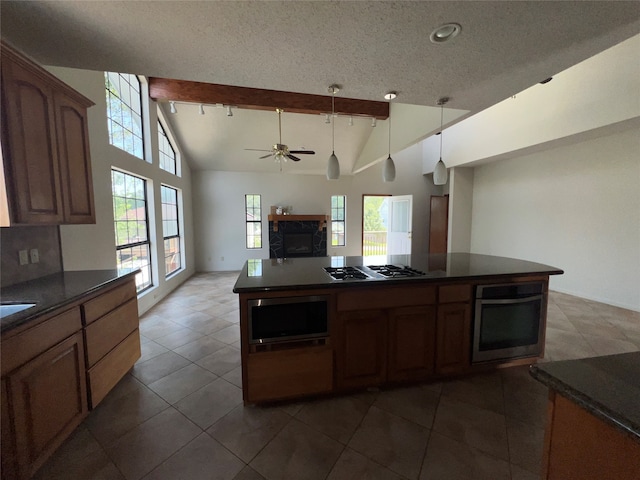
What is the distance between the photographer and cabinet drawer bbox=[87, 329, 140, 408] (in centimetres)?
170

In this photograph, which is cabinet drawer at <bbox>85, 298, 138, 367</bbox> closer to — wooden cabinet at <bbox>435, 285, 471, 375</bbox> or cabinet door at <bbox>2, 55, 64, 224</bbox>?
cabinet door at <bbox>2, 55, 64, 224</bbox>

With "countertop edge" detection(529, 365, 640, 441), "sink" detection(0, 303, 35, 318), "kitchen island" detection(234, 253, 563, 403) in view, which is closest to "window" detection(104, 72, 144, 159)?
"sink" detection(0, 303, 35, 318)

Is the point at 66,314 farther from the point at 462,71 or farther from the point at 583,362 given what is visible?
the point at 462,71

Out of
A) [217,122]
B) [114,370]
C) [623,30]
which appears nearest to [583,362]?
[623,30]

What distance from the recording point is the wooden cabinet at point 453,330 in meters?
1.99

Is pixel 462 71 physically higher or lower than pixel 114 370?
higher

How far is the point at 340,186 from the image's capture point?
688cm

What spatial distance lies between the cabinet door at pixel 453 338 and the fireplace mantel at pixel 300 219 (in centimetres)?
482

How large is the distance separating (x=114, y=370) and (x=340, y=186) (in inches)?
233

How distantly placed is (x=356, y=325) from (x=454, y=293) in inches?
32.6

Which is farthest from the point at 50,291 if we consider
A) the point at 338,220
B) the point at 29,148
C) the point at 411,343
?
the point at 338,220

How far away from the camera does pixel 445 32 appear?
4.79 feet

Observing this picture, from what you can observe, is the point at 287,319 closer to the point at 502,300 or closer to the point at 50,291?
the point at 50,291

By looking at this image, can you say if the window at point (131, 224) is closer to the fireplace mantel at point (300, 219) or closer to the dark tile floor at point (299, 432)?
the dark tile floor at point (299, 432)
